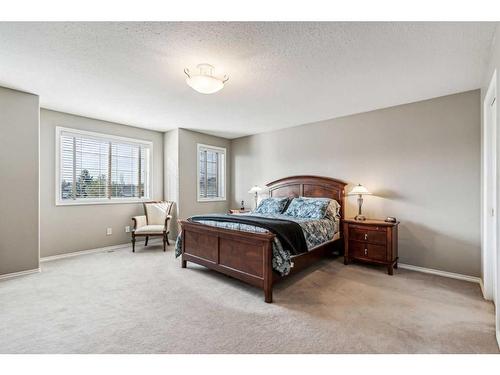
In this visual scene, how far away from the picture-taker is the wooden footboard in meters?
2.55

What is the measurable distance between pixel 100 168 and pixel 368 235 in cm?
489

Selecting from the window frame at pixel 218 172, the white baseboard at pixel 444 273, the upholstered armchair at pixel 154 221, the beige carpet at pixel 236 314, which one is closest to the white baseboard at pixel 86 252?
the upholstered armchair at pixel 154 221

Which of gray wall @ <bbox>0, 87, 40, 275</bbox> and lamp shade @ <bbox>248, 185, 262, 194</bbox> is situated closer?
gray wall @ <bbox>0, 87, 40, 275</bbox>

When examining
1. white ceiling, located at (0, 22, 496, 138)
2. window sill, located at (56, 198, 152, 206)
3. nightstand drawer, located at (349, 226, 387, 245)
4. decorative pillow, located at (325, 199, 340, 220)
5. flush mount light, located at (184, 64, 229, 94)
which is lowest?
nightstand drawer, located at (349, 226, 387, 245)

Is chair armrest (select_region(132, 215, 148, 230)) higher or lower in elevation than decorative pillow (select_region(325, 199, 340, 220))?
lower

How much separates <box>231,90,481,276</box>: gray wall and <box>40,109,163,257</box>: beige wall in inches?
159

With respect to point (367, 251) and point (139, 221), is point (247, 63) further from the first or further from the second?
point (139, 221)

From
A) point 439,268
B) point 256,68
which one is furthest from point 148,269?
point 439,268

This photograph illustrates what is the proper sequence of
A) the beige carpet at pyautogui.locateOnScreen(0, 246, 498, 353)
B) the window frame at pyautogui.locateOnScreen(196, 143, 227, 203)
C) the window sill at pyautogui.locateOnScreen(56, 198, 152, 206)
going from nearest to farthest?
1. the beige carpet at pyautogui.locateOnScreen(0, 246, 498, 353)
2. the window sill at pyautogui.locateOnScreen(56, 198, 152, 206)
3. the window frame at pyautogui.locateOnScreen(196, 143, 227, 203)

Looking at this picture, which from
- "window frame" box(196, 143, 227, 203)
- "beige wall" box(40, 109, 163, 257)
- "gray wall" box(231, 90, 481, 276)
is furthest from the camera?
"window frame" box(196, 143, 227, 203)

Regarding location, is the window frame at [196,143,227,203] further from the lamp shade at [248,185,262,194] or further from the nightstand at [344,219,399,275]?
the nightstand at [344,219,399,275]

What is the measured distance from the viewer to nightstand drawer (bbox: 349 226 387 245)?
3.39 m

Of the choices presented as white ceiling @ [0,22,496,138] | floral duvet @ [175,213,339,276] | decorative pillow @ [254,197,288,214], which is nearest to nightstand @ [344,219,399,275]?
floral duvet @ [175,213,339,276]
